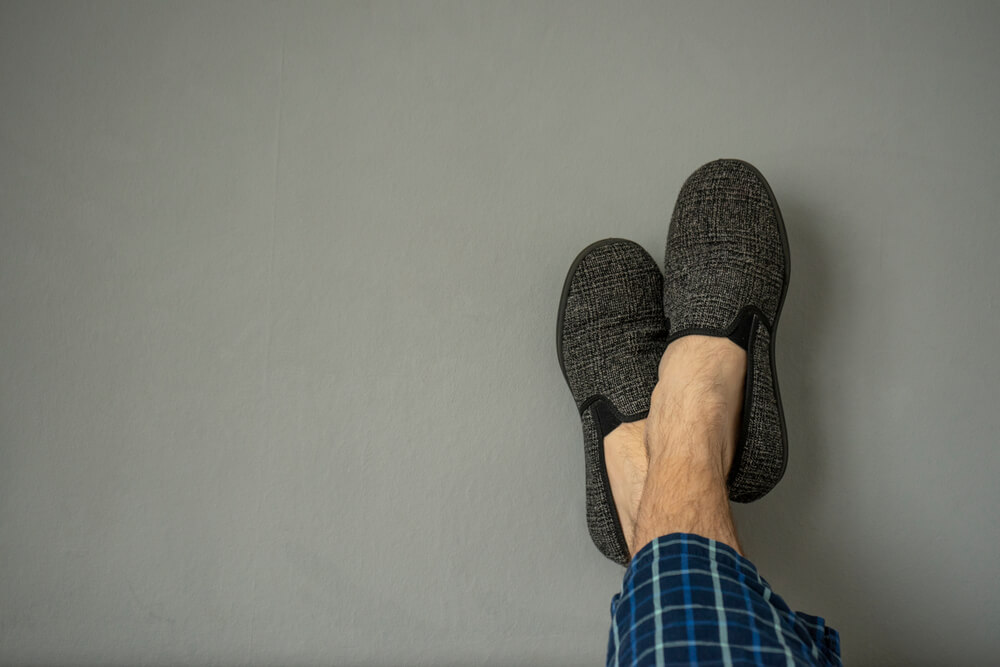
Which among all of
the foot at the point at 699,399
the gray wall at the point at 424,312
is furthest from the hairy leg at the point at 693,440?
the gray wall at the point at 424,312

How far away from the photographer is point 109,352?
848 millimetres

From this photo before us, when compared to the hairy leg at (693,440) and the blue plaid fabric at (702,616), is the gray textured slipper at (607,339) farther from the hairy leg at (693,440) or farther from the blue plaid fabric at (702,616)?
the blue plaid fabric at (702,616)

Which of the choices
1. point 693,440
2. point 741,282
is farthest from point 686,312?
point 693,440

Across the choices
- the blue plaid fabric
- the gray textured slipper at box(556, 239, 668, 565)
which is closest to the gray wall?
the gray textured slipper at box(556, 239, 668, 565)

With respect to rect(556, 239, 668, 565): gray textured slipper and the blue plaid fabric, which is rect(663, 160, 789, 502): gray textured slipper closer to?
rect(556, 239, 668, 565): gray textured slipper

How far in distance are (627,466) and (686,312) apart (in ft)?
0.65

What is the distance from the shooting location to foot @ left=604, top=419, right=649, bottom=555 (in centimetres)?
77

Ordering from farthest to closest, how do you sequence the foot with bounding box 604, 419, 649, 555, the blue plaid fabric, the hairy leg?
the foot with bounding box 604, 419, 649, 555 → the hairy leg → the blue plaid fabric

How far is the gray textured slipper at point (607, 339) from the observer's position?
82cm

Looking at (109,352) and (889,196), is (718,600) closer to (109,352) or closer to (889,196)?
(889,196)

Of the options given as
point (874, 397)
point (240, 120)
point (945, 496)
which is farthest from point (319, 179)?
point (945, 496)

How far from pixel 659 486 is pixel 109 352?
69 cm

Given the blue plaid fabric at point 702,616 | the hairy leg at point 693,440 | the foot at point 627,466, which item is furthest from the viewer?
the foot at point 627,466

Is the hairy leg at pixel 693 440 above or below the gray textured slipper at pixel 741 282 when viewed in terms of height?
below
